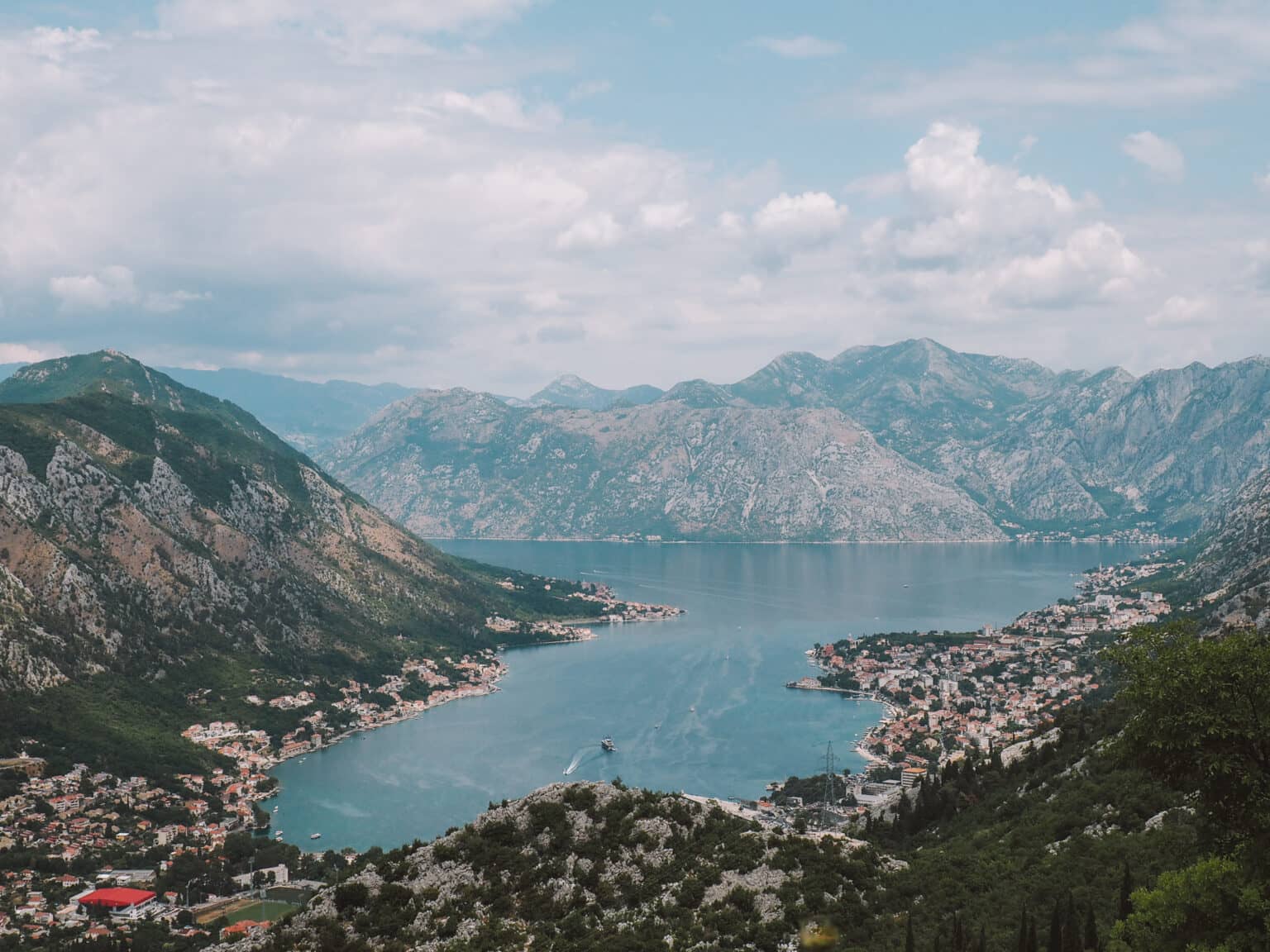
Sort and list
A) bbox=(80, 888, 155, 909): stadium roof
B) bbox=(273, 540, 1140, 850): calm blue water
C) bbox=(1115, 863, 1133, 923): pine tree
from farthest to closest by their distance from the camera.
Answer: bbox=(273, 540, 1140, 850): calm blue water → bbox=(80, 888, 155, 909): stadium roof → bbox=(1115, 863, 1133, 923): pine tree

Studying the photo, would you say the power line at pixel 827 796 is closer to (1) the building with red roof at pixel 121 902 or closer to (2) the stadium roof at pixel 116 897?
(1) the building with red roof at pixel 121 902

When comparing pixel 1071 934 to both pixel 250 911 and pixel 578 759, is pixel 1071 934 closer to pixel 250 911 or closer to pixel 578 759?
pixel 250 911

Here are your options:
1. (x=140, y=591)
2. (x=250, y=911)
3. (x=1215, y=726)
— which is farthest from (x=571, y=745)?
(x=1215, y=726)

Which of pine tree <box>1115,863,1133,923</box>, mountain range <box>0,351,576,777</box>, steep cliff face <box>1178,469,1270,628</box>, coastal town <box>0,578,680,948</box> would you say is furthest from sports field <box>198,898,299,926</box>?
steep cliff face <box>1178,469,1270,628</box>

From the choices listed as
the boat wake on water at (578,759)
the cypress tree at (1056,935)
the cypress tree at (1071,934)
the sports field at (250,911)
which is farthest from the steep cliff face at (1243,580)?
the sports field at (250,911)

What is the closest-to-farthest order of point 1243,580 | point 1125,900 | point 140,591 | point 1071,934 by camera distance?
point 1071,934 < point 1125,900 < point 1243,580 < point 140,591

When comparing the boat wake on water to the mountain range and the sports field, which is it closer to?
the sports field
